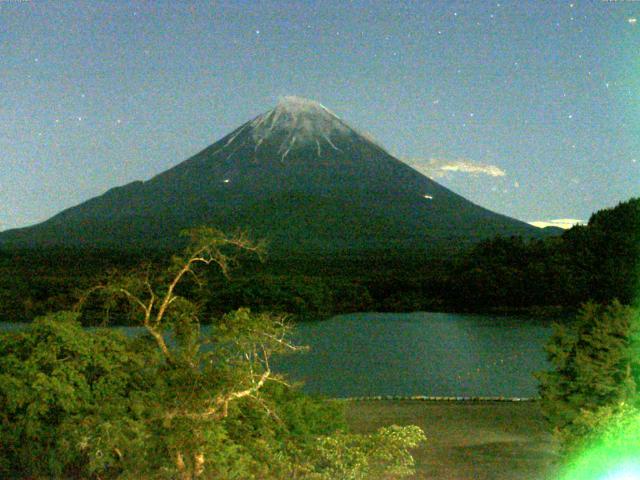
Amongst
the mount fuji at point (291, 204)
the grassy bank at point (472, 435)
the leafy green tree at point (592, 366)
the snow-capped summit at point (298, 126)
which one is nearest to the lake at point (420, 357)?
the grassy bank at point (472, 435)

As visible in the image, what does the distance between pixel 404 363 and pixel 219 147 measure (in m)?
57.7

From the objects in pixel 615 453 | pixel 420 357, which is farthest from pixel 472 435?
pixel 420 357

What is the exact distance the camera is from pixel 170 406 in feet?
18.6

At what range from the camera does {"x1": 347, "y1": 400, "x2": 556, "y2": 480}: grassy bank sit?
281 inches

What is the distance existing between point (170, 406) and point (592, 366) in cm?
404

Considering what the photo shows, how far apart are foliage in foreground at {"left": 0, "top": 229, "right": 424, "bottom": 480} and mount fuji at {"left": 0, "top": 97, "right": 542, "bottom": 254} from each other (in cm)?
4301

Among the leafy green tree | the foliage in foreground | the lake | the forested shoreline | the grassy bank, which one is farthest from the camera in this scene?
the forested shoreline

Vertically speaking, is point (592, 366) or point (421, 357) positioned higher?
point (592, 366)

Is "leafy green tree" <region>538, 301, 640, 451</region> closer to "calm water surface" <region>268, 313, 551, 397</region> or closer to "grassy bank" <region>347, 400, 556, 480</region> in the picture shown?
"grassy bank" <region>347, 400, 556, 480</region>

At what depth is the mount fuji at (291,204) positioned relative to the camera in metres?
53.9

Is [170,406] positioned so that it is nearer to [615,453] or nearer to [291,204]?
[615,453]

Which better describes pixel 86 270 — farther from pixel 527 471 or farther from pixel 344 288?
pixel 527 471

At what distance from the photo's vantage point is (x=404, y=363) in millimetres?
19016

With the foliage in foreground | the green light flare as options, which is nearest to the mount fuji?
the foliage in foreground
